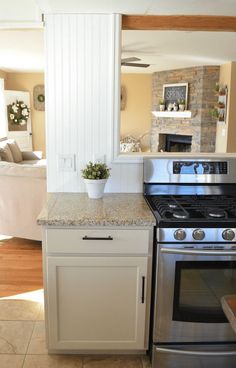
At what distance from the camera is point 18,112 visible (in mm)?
8250

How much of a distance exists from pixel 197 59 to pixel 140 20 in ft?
12.6

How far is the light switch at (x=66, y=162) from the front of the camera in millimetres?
2396

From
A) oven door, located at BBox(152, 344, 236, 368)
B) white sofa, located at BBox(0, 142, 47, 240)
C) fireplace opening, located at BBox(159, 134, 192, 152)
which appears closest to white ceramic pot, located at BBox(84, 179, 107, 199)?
oven door, located at BBox(152, 344, 236, 368)

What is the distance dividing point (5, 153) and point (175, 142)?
12.0ft

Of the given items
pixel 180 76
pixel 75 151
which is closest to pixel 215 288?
pixel 75 151

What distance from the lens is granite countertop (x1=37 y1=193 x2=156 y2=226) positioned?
1.83 metres

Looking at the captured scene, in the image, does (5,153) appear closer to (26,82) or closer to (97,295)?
(26,82)

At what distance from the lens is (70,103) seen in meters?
2.33

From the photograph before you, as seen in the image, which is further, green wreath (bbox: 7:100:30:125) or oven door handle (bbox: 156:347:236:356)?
green wreath (bbox: 7:100:30:125)

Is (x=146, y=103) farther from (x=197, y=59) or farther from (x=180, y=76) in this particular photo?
(x=197, y=59)

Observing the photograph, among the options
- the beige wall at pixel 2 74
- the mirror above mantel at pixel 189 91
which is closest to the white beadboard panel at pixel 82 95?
the mirror above mantel at pixel 189 91

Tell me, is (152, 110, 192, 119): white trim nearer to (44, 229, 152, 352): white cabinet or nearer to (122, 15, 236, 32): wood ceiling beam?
(122, 15, 236, 32): wood ceiling beam

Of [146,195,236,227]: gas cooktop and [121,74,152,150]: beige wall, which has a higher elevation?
[121,74,152,150]: beige wall

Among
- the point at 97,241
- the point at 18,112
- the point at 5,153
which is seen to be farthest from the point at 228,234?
the point at 18,112
